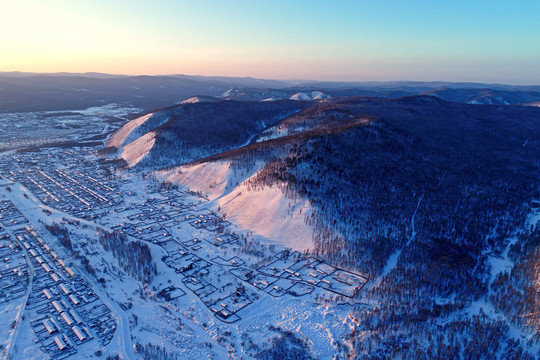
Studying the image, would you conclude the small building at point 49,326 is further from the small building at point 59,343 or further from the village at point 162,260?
the small building at point 59,343

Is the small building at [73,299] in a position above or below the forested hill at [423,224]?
below

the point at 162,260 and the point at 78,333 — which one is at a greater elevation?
the point at 162,260

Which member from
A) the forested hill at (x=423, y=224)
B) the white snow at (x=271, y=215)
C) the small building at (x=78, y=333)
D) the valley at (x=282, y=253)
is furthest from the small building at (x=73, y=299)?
the forested hill at (x=423, y=224)

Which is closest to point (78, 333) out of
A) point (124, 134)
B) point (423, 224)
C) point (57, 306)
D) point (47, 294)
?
point (57, 306)

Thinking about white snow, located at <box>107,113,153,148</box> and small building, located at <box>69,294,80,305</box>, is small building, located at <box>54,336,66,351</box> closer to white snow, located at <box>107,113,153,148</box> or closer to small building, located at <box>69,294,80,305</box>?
small building, located at <box>69,294,80,305</box>

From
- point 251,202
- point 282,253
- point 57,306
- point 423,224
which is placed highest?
point 251,202

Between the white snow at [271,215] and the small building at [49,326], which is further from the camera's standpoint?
the white snow at [271,215]

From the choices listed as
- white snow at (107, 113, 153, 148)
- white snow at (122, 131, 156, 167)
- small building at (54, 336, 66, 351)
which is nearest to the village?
small building at (54, 336, 66, 351)

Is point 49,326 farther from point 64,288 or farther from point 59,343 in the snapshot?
point 64,288

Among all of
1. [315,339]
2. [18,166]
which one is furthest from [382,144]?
[18,166]

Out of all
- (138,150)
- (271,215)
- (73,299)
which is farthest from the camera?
(138,150)

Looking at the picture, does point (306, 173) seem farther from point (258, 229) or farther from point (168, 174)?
point (168, 174)

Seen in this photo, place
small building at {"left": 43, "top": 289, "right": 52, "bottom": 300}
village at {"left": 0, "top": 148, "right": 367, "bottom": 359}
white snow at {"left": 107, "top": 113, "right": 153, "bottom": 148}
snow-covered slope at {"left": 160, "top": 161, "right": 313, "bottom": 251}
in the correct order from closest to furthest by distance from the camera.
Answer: village at {"left": 0, "top": 148, "right": 367, "bottom": 359}, small building at {"left": 43, "top": 289, "right": 52, "bottom": 300}, snow-covered slope at {"left": 160, "top": 161, "right": 313, "bottom": 251}, white snow at {"left": 107, "top": 113, "right": 153, "bottom": 148}
